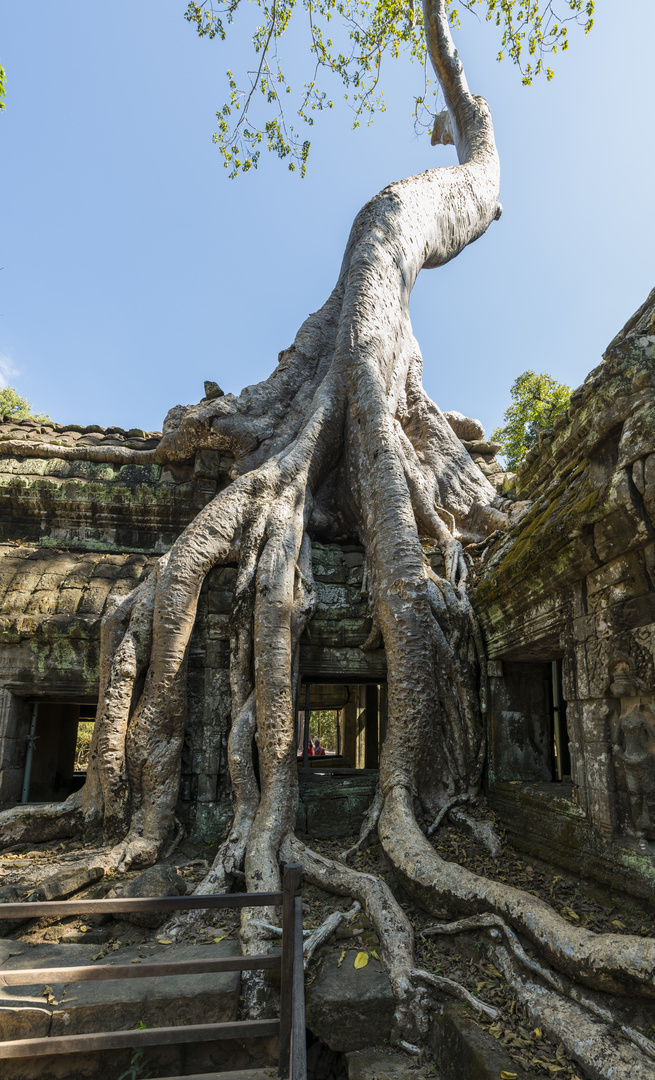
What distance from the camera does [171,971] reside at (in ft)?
6.31

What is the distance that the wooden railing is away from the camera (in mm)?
1882

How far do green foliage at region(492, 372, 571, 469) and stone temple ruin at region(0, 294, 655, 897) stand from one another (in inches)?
221

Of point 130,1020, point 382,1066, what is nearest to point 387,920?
point 382,1066

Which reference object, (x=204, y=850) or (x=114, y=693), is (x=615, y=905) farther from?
(x=114, y=693)

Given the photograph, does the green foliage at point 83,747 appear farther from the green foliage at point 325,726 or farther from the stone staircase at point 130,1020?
the stone staircase at point 130,1020

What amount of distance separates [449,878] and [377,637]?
1.87 metres

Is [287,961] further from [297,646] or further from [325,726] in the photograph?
[325,726]

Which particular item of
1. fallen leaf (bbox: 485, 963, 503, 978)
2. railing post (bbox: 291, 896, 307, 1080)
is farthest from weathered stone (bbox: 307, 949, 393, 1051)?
railing post (bbox: 291, 896, 307, 1080)

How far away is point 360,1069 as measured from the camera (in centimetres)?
221

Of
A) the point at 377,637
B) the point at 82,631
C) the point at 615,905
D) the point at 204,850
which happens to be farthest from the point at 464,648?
the point at 82,631

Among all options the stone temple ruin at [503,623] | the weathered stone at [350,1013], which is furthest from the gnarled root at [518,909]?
the weathered stone at [350,1013]

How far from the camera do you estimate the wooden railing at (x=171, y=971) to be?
6.17 ft

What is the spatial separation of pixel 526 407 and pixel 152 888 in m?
12.2

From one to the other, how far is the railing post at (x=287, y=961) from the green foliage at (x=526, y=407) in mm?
11072
